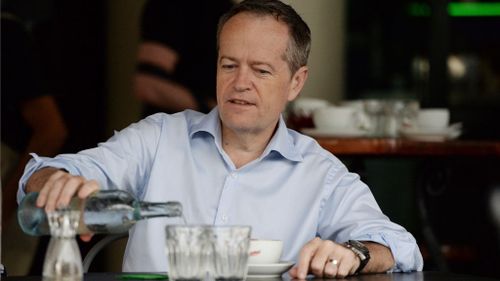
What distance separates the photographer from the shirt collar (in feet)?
8.79

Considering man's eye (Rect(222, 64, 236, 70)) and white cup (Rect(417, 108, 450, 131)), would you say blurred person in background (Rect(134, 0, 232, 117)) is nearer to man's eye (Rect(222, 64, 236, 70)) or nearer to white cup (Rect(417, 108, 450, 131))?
white cup (Rect(417, 108, 450, 131))

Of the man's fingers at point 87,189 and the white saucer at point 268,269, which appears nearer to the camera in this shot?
the man's fingers at point 87,189

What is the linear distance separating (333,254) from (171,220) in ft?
1.64

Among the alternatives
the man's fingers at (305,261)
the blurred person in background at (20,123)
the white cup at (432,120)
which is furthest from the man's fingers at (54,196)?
the white cup at (432,120)

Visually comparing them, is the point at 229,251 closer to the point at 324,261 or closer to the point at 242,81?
the point at 324,261

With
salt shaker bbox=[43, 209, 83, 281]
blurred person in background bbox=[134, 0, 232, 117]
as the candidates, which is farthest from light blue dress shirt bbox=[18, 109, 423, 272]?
blurred person in background bbox=[134, 0, 232, 117]

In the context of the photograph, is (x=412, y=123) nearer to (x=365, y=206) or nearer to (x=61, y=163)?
(x=365, y=206)

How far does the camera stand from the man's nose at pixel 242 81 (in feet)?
8.54

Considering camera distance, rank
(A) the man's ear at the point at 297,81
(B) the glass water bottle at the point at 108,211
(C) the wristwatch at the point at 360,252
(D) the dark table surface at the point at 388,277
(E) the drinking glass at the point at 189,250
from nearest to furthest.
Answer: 1. (E) the drinking glass at the point at 189,250
2. (B) the glass water bottle at the point at 108,211
3. (D) the dark table surface at the point at 388,277
4. (C) the wristwatch at the point at 360,252
5. (A) the man's ear at the point at 297,81

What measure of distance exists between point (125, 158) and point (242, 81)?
0.32 meters

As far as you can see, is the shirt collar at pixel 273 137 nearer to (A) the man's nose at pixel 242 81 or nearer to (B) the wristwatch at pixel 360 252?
(A) the man's nose at pixel 242 81

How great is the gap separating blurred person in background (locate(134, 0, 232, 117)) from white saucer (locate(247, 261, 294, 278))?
3068 mm

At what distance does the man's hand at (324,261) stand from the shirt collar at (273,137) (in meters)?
0.48

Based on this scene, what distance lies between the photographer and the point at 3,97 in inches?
196
